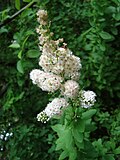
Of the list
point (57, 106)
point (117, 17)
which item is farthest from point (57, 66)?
point (117, 17)

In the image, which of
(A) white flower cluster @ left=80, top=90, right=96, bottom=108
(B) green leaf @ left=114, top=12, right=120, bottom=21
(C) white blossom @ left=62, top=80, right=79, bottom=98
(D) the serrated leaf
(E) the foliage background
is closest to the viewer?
(C) white blossom @ left=62, top=80, right=79, bottom=98

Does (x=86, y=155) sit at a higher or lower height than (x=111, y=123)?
higher

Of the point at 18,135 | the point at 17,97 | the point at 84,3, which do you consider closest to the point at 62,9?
the point at 84,3

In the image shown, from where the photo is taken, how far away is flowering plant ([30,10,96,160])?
163 cm

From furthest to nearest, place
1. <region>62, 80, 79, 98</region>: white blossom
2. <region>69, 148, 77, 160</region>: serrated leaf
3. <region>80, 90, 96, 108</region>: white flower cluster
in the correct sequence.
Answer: <region>69, 148, 77, 160</region>: serrated leaf < <region>80, 90, 96, 108</region>: white flower cluster < <region>62, 80, 79, 98</region>: white blossom

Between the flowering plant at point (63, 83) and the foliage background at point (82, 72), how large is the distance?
630mm

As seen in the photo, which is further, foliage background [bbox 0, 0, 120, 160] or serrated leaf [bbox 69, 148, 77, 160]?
foliage background [bbox 0, 0, 120, 160]

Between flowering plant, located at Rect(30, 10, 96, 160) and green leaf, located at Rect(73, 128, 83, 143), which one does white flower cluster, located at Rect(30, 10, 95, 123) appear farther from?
green leaf, located at Rect(73, 128, 83, 143)

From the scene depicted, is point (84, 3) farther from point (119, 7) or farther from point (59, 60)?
point (59, 60)

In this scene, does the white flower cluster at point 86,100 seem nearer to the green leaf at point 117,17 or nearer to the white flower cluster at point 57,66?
the white flower cluster at point 57,66

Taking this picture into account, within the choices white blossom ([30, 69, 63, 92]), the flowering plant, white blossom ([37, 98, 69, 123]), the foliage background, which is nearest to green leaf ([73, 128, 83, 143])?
the flowering plant

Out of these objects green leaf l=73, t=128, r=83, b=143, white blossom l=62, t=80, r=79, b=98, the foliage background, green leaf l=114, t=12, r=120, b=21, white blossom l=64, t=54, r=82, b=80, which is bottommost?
the foliage background

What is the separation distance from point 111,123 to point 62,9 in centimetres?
87

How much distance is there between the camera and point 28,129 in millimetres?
2697
